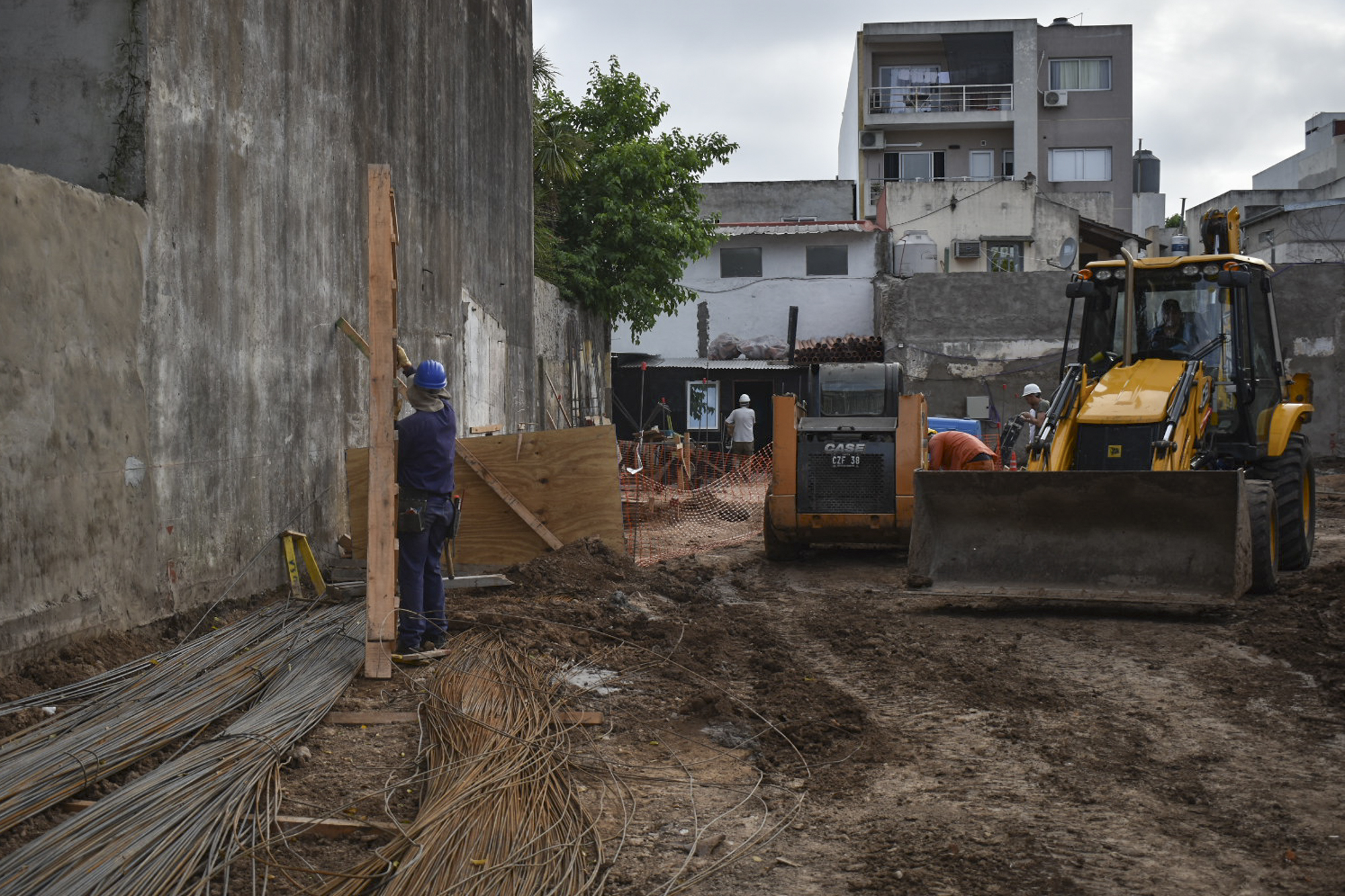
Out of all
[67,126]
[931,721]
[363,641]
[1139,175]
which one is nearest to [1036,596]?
[931,721]

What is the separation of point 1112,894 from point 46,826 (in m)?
3.63

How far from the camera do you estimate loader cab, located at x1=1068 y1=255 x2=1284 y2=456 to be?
9.84m

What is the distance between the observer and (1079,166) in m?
44.7

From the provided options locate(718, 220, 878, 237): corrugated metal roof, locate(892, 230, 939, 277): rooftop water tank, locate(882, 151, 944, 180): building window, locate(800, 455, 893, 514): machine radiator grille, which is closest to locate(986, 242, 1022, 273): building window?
locate(892, 230, 939, 277): rooftop water tank

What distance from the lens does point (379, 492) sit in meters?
6.62

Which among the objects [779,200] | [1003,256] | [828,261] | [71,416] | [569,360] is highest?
[779,200]

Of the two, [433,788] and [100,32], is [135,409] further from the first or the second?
[433,788]

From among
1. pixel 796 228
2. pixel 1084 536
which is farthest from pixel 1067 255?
pixel 796 228

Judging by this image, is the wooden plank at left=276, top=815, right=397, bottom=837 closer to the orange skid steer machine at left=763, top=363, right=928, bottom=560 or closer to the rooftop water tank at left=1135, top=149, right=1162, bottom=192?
the orange skid steer machine at left=763, top=363, right=928, bottom=560

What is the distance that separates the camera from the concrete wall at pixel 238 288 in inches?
262

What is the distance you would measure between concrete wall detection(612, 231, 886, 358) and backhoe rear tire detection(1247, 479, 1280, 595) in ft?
77.3

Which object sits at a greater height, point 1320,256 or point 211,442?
point 1320,256

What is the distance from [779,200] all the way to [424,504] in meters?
32.4

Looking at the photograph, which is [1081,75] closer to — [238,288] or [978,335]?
[978,335]
